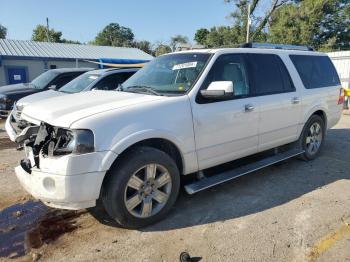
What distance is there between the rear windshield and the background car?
6.81m

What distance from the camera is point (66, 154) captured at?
3195mm

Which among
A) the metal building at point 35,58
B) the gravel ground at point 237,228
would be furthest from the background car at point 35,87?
the metal building at point 35,58

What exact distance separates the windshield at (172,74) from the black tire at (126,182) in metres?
0.88

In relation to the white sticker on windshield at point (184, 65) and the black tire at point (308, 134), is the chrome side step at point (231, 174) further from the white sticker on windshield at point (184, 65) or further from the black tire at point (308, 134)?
the white sticker on windshield at point (184, 65)

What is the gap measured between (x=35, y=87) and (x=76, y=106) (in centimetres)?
753

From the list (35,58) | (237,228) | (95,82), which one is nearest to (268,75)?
(237,228)

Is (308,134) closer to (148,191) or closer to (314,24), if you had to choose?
(148,191)

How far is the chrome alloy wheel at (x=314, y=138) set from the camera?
238 inches

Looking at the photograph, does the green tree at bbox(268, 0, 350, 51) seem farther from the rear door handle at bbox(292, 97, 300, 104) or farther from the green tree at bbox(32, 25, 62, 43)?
the green tree at bbox(32, 25, 62, 43)

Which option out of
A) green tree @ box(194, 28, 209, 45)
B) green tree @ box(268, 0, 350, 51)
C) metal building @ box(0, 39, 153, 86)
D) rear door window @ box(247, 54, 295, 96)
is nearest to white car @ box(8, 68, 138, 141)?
rear door window @ box(247, 54, 295, 96)

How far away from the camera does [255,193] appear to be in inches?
184

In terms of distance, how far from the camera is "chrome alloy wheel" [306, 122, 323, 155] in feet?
19.9

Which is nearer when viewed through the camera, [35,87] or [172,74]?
[172,74]

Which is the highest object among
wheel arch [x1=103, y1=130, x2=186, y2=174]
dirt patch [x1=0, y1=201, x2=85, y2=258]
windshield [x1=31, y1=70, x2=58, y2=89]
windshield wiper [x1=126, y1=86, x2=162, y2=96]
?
windshield [x1=31, y1=70, x2=58, y2=89]
